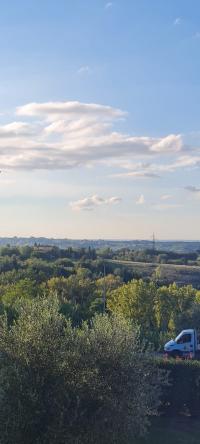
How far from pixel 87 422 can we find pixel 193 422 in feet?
34.5

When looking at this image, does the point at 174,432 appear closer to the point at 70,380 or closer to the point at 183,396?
the point at 183,396

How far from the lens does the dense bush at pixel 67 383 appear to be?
58.3ft

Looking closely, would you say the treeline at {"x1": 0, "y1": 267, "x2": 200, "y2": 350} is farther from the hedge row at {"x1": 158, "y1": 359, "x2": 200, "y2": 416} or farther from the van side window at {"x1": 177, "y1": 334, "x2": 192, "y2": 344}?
the hedge row at {"x1": 158, "y1": 359, "x2": 200, "y2": 416}

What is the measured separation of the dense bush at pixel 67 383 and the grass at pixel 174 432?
18.2 ft

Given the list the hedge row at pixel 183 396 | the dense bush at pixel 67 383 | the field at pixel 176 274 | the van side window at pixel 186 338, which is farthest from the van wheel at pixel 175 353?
the field at pixel 176 274

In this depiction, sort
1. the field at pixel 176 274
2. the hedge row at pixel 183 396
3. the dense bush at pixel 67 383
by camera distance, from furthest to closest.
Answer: the field at pixel 176 274 < the hedge row at pixel 183 396 < the dense bush at pixel 67 383

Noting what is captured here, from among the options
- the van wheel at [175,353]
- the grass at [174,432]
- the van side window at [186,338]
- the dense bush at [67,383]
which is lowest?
the grass at [174,432]

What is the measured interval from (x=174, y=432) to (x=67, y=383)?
Result: 929cm

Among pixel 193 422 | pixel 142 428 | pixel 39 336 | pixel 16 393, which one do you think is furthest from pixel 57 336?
pixel 193 422

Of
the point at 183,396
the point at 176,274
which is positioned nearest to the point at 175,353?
the point at 183,396

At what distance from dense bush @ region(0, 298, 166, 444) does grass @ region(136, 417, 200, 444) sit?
5.55 meters

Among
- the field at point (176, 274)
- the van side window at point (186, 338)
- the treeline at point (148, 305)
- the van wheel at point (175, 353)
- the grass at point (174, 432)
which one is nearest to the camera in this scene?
the grass at point (174, 432)

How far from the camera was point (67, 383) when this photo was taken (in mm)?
18328

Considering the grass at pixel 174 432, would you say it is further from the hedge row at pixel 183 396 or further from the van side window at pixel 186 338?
the van side window at pixel 186 338
